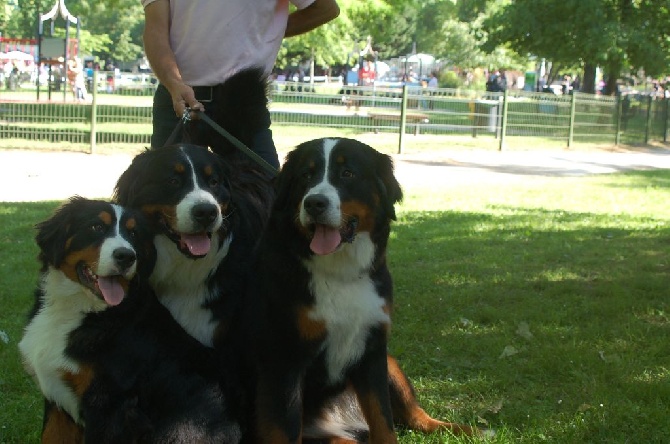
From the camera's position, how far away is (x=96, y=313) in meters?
3.59

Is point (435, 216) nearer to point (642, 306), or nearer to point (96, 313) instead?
point (642, 306)

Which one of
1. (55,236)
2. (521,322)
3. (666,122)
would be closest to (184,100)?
(55,236)

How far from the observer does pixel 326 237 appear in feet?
12.0

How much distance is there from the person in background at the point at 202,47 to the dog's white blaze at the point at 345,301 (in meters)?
1.41

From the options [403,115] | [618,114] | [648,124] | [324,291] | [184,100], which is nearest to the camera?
[324,291]

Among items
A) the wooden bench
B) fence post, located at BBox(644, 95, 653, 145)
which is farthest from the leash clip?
fence post, located at BBox(644, 95, 653, 145)

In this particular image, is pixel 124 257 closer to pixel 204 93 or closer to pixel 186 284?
pixel 186 284

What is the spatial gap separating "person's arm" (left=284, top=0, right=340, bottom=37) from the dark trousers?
2.42ft

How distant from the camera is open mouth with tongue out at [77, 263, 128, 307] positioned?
3.54 m

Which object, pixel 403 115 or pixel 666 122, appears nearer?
pixel 403 115

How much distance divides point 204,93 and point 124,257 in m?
1.73

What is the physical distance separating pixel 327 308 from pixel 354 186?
0.56 metres

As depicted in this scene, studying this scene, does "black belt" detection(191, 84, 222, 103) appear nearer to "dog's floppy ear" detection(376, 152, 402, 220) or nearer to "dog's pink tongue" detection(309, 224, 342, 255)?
"dog's floppy ear" detection(376, 152, 402, 220)

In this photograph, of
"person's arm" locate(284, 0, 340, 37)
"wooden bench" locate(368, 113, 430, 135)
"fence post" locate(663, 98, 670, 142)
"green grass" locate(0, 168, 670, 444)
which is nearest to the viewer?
"green grass" locate(0, 168, 670, 444)
